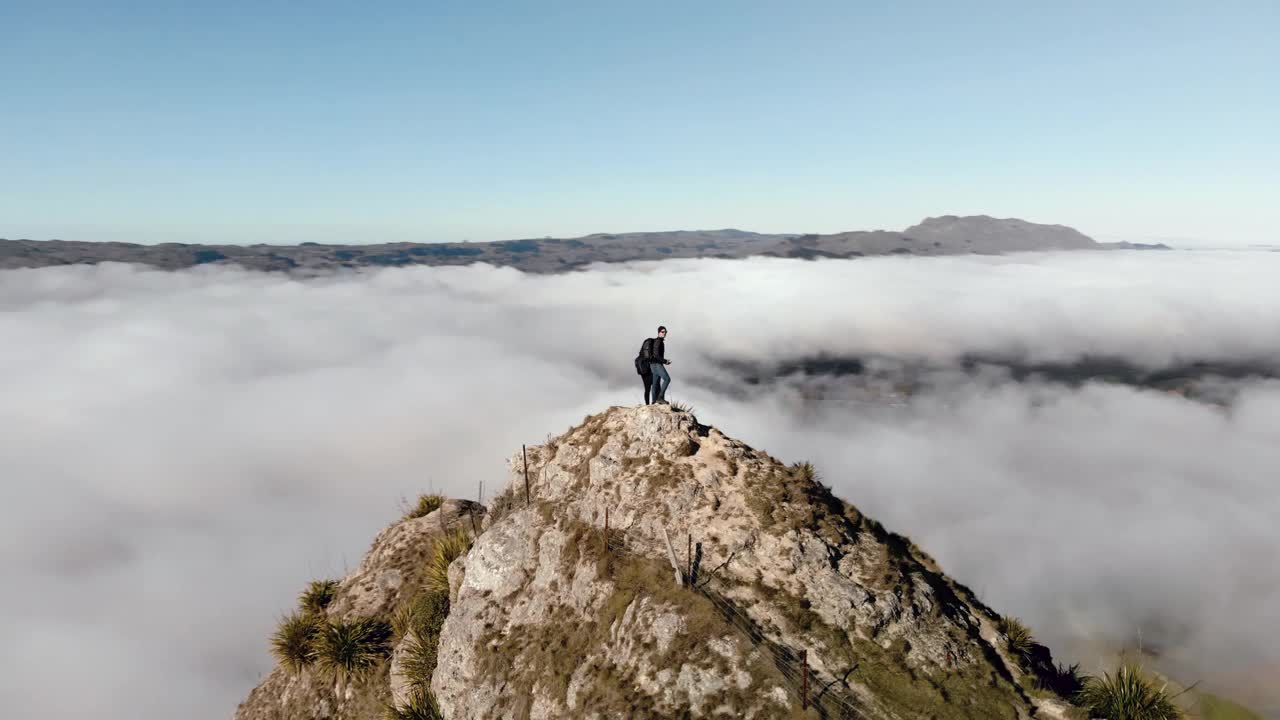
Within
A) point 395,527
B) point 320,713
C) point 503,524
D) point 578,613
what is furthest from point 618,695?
point 395,527

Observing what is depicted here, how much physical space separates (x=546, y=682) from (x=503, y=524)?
248 inches

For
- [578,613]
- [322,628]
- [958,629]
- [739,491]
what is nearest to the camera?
[958,629]

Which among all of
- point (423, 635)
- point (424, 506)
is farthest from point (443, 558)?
point (424, 506)

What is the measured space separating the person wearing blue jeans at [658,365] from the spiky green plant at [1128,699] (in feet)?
48.4

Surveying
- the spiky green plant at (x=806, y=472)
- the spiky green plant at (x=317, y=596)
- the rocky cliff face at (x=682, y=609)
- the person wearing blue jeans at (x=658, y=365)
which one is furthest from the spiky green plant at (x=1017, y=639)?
the spiky green plant at (x=317, y=596)

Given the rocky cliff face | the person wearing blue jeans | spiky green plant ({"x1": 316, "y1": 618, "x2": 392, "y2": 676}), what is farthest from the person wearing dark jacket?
spiky green plant ({"x1": 316, "y1": 618, "x2": 392, "y2": 676})

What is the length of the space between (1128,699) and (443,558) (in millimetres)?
21910

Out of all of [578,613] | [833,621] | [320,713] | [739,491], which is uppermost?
[739,491]

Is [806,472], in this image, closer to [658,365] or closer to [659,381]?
[659,381]

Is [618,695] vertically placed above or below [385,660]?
above

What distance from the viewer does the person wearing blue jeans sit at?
2166 centimetres

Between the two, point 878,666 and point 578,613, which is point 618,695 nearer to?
point 578,613

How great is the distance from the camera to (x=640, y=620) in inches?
628

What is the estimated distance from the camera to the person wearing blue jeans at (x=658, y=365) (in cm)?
2166
